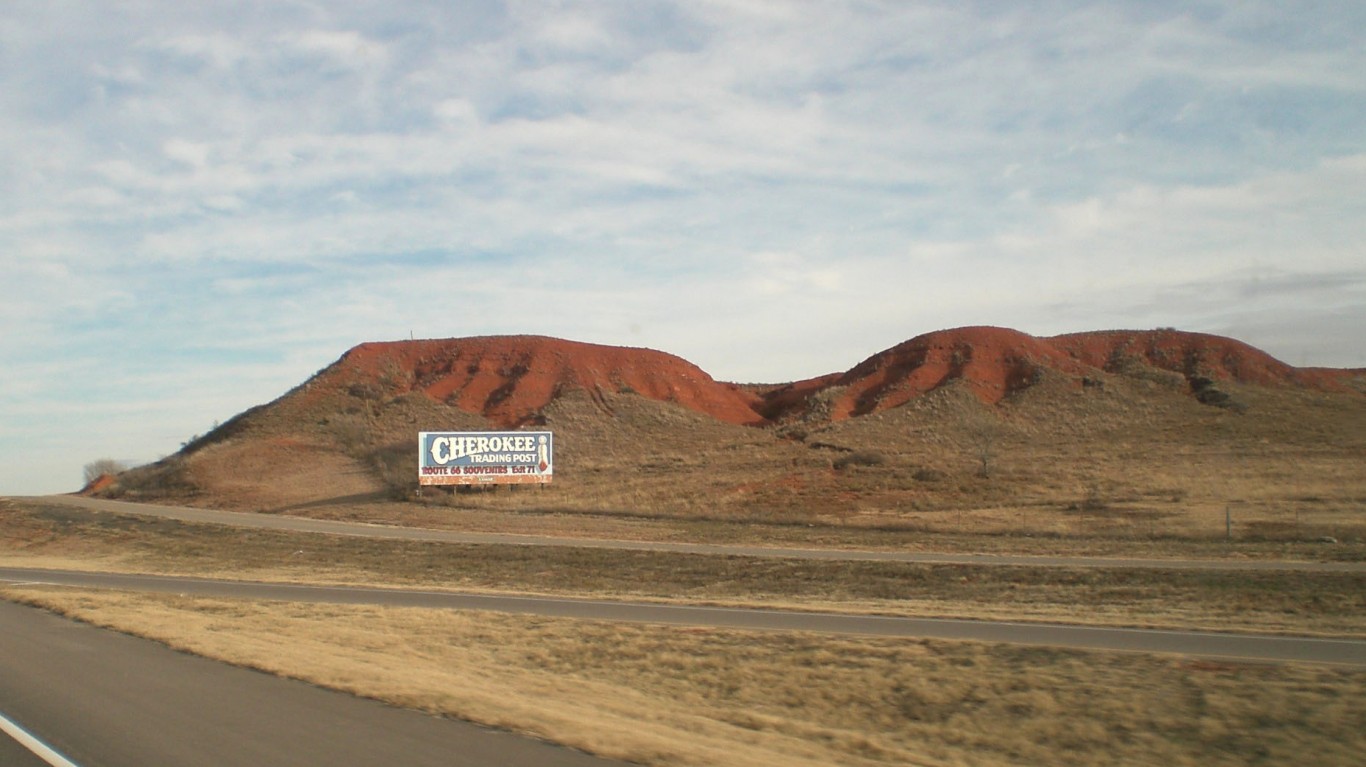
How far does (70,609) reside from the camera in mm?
19938

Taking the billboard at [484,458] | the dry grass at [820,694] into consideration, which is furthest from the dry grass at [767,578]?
the billboard at [484,458]

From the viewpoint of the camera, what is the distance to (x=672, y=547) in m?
39.2

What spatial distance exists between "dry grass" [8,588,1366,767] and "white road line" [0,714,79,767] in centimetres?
302

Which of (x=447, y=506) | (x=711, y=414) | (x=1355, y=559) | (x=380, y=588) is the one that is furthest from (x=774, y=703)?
(x=711, y=414)

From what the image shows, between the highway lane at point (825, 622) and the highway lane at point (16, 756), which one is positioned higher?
the highway lane at point (16, 756)

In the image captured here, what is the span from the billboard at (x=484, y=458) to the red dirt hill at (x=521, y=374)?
23204 millimetres

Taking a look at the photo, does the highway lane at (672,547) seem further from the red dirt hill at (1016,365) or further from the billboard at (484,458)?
the red dirt hill at (1016,365)

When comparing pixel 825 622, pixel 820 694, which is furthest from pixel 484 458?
pixel 820 694

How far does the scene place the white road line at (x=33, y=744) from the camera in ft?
27.5

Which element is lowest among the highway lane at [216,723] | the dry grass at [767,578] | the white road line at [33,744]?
the dry grass at [767,578]

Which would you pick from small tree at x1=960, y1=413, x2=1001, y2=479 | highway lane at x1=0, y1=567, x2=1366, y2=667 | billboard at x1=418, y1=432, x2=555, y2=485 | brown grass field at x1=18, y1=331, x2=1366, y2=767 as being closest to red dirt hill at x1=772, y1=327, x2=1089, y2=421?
brown grass field at x1=18, y1=331, x2=1366, y2=767

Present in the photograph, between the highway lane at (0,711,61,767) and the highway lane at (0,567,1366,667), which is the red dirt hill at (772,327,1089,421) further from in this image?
the highway lane at (0,711,61,767)

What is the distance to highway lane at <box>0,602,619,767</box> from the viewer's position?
8.49 metres

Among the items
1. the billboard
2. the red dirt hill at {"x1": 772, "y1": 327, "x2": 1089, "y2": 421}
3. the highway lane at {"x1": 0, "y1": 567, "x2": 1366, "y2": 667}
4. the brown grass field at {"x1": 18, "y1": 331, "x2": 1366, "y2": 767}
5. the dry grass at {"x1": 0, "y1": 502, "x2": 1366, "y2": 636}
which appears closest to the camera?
the brown grass field at {"x1": 18, "y1": 331, "x2": 1366, "y2": 767}
